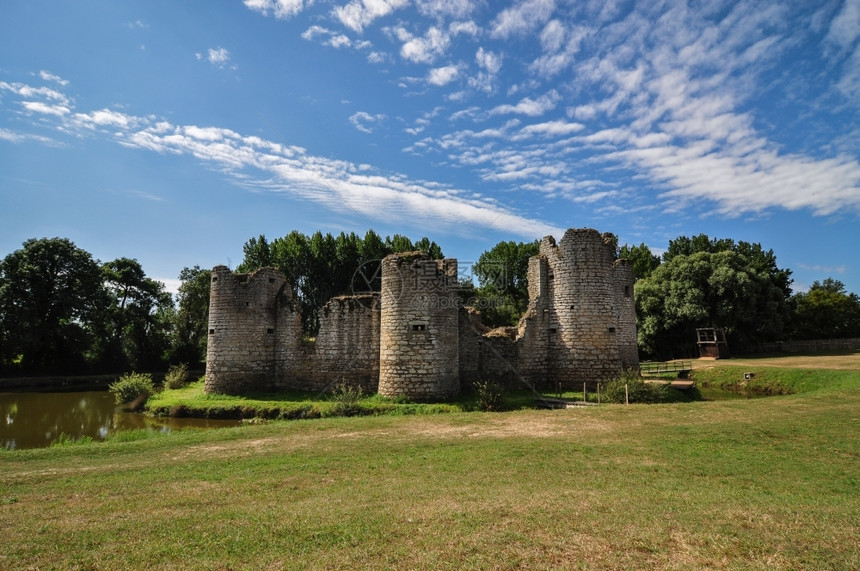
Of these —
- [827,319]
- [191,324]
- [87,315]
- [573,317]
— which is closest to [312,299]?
[191,324]

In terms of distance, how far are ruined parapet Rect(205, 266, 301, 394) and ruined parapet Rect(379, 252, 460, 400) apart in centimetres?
649

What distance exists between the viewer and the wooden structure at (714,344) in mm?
40219

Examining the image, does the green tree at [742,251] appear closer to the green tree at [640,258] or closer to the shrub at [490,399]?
the green tree at [640,258]

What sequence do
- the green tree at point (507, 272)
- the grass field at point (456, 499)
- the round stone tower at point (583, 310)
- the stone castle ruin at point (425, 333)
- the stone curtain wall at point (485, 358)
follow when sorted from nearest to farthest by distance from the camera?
the grass field at point (456, 499) < the stone castle ruin at point (425, 333) < the round stone tower at point (583, 310) < the stone curtain wall at point (485, 358) < the green tree at point (507, 272)

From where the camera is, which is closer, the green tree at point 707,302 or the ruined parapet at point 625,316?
the ruined parapet at point 625,316

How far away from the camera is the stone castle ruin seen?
65.6 feet

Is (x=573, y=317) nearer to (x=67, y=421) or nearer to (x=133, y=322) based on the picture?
(x=67, y=421)

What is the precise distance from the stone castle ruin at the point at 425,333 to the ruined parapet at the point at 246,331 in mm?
51

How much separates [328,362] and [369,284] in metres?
25.8

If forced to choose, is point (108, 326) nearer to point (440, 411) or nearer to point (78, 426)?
point (78, 426)

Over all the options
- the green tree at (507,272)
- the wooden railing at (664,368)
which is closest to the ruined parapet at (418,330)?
the wooden railing at (664,368)

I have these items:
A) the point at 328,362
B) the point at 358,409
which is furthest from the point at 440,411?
the point at 328,362

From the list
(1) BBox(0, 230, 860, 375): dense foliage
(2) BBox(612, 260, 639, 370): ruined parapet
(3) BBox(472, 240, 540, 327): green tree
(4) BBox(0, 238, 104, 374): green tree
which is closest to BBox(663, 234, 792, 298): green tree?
(1) BBox(0, 230, 860, 375): dense foliage

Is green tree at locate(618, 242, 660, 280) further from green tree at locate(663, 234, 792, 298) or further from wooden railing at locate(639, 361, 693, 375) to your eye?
wooden railing at locate(639, 361, 693, 375)
